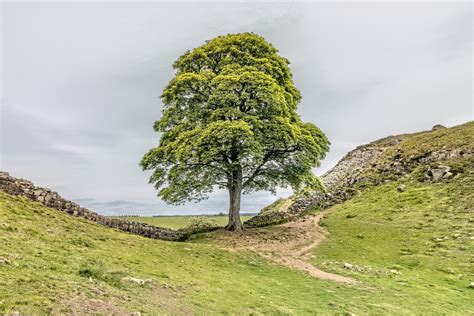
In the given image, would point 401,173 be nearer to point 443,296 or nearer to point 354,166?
point 354,166

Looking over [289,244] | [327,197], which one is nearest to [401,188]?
[327,197]

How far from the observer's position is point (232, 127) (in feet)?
79.7

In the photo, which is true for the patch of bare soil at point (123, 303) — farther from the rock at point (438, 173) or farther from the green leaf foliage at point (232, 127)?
the rock at point (438, 173)

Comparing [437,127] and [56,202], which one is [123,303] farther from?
[437,127]

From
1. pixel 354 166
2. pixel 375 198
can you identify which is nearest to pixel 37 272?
pixel 375 198

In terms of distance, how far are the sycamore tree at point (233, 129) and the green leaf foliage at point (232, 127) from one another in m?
0.07

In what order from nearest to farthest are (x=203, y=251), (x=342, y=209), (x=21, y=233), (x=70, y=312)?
(x=70, y=312) < (x=21, y=233) < (x=203, y=251) < (x=342, y=209)

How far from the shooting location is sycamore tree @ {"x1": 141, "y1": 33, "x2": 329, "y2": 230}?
25.9 metres

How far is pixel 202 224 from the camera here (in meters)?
33.8

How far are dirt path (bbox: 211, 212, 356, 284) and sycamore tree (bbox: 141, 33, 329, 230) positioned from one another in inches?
114

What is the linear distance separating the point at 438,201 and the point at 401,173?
11702mm

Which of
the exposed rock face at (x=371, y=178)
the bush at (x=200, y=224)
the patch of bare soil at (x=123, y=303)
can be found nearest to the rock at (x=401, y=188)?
the exposed rock face at (x=371, y=178)

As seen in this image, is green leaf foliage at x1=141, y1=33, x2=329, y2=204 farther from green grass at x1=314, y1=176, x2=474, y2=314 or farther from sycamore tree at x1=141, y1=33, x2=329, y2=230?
green grass at x1=314, y1=176, x2=474, y2=314

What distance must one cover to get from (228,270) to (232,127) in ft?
32.7
